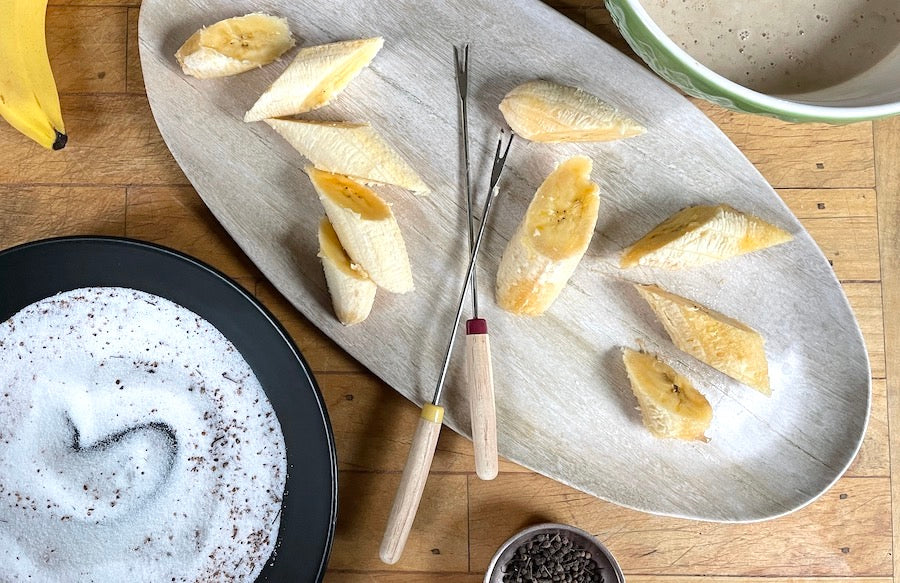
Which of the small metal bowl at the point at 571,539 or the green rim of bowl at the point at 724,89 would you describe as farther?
the small metal bowl at the point at 571,539

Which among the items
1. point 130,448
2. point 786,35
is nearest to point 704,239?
point 786,35

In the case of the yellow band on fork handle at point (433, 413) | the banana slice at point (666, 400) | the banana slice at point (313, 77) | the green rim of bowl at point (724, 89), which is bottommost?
the yellow band on fork handle at point (433, 413)

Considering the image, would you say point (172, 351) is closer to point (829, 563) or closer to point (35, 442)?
point (35, 442)

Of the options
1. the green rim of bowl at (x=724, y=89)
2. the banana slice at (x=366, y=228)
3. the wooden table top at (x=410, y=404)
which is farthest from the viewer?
the wooden table top at (x=410, y=404)

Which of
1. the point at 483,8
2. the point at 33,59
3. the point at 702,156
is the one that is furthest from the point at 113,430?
the point at 702,156

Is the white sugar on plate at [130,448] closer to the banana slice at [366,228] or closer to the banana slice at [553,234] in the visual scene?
the banana slice at [366,228]

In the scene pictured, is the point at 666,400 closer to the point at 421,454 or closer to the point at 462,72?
the point at 421,454

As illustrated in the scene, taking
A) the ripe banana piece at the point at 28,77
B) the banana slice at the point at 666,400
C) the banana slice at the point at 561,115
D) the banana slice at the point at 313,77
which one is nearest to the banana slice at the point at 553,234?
the banana slice at the point at 561,115

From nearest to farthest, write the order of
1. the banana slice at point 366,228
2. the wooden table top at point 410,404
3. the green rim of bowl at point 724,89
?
the green rim of bowl at point 724,89
the banana slice at point 366,228
the wooden table top at point 410,404
